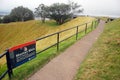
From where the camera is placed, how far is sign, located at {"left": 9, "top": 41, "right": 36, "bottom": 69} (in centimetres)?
492

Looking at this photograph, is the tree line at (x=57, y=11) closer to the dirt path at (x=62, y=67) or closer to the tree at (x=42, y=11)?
the tree at (x=42, y=11)

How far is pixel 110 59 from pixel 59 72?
9.77 feet

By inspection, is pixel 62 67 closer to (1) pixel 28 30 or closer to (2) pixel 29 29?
(1) pixel 28 30

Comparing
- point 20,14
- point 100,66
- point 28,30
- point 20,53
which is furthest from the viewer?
point 20,14

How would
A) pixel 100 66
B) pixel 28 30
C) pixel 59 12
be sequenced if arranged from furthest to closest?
1. pixel 59 12
2. pixel 28 30
3. pixel 100 66

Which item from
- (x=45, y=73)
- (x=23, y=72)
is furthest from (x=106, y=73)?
(x=23, y=72)

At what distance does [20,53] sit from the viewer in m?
5.21

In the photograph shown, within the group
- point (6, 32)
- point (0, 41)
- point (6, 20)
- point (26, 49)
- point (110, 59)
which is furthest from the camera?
point (6, 20)

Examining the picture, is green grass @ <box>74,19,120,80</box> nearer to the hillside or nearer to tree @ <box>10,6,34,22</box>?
the hillside

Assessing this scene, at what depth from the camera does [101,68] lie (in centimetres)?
668

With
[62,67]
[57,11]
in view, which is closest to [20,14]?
[57,11]

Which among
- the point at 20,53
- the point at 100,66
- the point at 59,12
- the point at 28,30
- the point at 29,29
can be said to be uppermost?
the point at 59,12

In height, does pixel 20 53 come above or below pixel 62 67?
above

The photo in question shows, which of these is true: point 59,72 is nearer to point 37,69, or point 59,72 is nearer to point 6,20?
point 37,69
